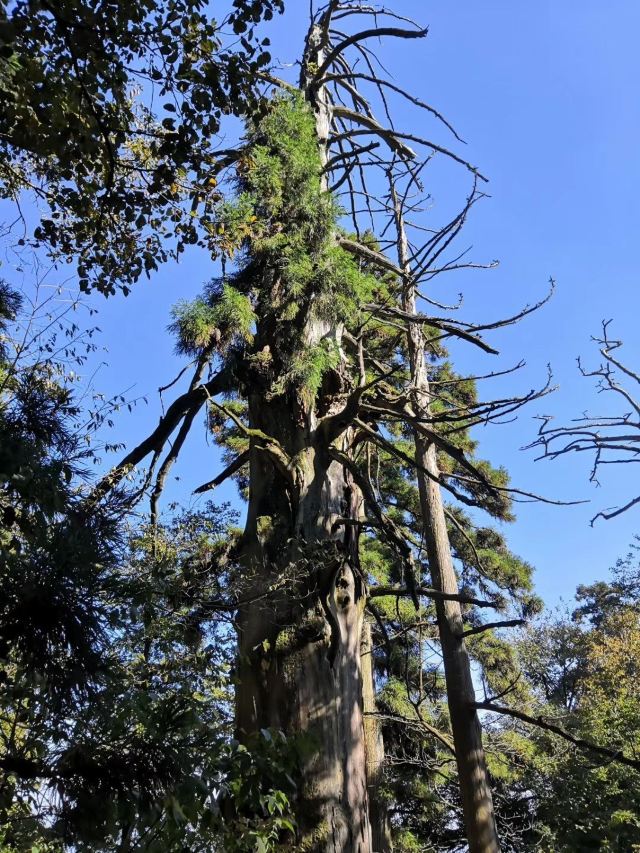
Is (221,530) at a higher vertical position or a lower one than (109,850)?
higher

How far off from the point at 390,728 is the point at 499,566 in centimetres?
357

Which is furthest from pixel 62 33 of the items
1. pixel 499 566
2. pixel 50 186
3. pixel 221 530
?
pixel 499 566

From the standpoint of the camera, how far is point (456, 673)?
6910mm

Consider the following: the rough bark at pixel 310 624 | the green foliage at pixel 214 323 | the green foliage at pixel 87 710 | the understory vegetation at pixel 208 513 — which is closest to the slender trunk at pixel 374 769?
the understory vegetation at pixel 208 513

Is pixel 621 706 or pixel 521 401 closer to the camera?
pixel 521 401

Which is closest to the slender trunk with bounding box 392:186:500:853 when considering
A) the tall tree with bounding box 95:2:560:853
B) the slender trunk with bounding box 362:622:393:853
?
the tall tree with bounding box 95:2:560:853

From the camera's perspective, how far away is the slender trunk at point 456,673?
603 cm

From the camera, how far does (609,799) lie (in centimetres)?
1001

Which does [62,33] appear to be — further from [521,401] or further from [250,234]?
[521,401]

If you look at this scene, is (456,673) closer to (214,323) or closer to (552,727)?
(552,727)

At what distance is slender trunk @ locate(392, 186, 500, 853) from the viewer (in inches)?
237

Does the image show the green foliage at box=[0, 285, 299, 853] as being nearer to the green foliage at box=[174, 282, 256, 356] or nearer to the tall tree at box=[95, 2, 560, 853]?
the tall tree at box=[95, 2, 560, 853]

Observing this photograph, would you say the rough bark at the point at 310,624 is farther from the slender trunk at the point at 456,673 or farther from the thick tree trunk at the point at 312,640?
the slender trunk at the point at 456,673

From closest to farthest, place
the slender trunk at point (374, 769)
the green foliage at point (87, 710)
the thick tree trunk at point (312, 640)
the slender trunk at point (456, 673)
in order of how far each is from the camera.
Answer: the green foliage at point (87, 710), the thick tree trunk at point (312, 640), the slender trunk at point (456, 673), the slender trunk at point (374, 769)
